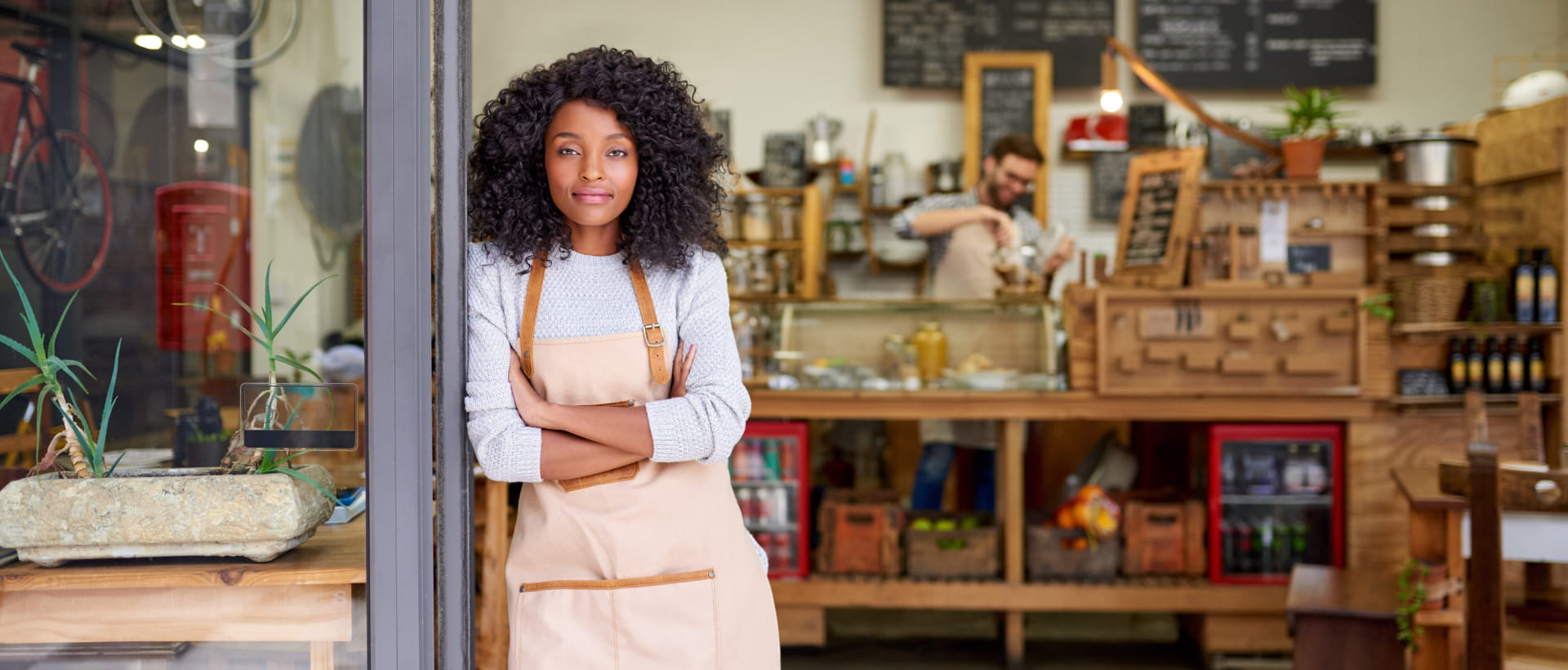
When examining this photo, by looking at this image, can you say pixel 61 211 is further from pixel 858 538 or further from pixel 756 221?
pixel 756 221

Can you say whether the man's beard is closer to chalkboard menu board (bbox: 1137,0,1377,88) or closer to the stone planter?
chalkboard menu board (bbox: 1137,0,1377,88)

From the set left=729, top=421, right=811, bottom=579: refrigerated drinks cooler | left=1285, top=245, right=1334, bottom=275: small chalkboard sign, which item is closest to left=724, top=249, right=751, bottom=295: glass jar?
left=729, top=421, right=811, bottom=579: refrigerated drinks cooler

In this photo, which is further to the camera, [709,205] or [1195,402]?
[1195,402]

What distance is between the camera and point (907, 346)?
3.97 meters

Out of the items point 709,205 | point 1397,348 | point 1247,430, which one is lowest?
point 1247,430

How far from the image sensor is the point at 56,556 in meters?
1.32

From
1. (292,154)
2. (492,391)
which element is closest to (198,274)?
(492,391)

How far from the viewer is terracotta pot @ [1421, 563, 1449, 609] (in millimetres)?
2555

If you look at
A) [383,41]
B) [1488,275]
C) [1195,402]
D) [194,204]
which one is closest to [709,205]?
[383,41]

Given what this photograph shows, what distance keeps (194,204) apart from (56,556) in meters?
1.17

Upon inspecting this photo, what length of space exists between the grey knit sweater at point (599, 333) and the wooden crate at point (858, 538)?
2.43m

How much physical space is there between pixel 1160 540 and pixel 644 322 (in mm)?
2898

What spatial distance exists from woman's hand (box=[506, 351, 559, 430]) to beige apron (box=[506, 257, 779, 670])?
1.1 inches

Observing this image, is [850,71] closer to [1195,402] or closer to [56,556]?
[1195,402]
